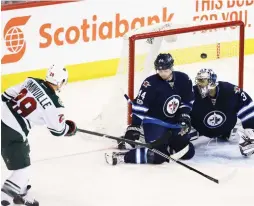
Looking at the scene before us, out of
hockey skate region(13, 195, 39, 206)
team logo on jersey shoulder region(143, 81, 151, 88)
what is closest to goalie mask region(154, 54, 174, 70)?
team logo on jersey shoulder region(143, 81, 151, 88)

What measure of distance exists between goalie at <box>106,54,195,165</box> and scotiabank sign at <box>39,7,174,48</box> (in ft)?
5.32

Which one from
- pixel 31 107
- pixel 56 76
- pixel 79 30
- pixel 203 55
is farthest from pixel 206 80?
pixel 79 30

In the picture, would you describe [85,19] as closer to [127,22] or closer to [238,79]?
[127,22]

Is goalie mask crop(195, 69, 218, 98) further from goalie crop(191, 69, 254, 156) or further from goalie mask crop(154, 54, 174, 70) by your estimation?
goalie mask crop(154, 54, 174, 70)

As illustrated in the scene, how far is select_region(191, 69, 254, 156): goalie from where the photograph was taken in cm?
400

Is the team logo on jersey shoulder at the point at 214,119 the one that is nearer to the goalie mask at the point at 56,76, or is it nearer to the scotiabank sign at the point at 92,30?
the goalie mask at the point at 56,76

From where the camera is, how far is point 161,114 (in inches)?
158

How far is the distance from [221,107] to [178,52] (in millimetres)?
679

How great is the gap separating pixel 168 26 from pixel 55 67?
1.20m

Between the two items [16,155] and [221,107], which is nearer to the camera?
[16,155]

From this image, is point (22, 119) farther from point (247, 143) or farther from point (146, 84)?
point (247, 143)

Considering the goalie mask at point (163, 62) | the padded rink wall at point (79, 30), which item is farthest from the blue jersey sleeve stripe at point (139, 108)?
the padded rink wall at point (79, 30)

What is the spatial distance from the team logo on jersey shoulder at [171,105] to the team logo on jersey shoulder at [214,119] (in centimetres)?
20

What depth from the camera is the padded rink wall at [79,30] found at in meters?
5.28
